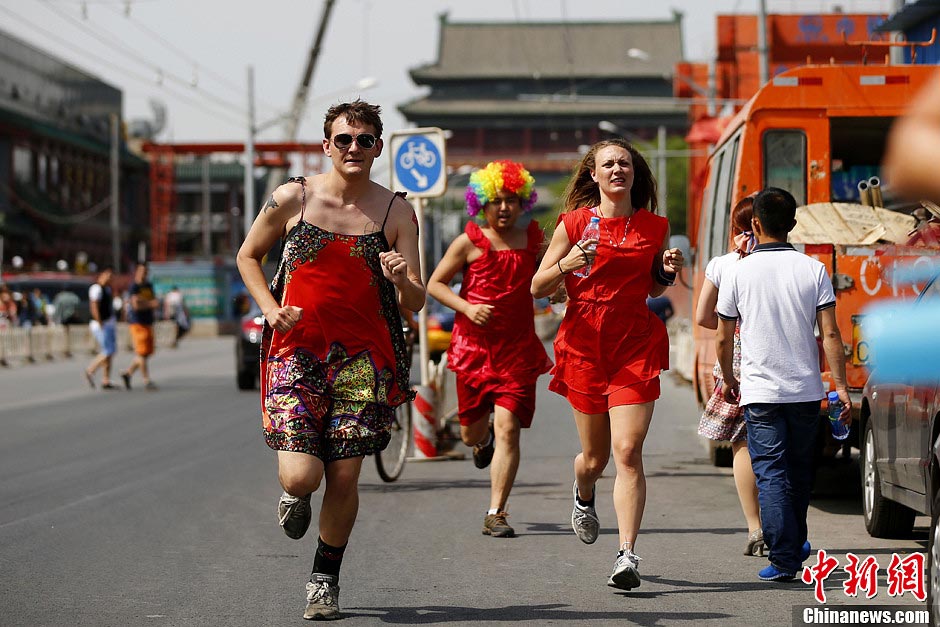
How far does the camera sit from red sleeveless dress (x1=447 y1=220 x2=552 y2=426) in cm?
857

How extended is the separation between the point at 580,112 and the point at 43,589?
296 feet

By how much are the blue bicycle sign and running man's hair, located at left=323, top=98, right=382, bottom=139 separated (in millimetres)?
7212

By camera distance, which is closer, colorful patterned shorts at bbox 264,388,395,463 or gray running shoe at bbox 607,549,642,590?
colorful patterned shorts at bbox 264,388,395,463

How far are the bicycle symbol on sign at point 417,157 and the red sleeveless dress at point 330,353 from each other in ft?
24.3

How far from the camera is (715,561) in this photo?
7.45m

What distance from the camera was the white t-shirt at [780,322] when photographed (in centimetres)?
660

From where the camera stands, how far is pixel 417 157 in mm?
13539

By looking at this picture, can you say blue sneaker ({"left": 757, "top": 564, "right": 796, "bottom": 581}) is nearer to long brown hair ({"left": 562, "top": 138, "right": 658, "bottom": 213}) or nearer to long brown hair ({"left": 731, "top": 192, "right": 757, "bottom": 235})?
long brown hair ({"left": 562, "top": 138, "right": 658, "bottom": 213})

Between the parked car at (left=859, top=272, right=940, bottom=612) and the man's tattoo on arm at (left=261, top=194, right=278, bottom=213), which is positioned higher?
the man's tattoo on arm at (left=261, top=194, right=278, bottom=213)

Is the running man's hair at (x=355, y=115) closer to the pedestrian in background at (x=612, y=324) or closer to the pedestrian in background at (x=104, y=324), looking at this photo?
the pedestrian in background at (x=612, y=324)

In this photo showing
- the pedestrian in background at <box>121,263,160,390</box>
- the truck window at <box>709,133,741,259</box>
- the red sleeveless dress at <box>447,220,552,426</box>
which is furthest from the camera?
the pedestrian in background at <box>121,263,160,390</box>

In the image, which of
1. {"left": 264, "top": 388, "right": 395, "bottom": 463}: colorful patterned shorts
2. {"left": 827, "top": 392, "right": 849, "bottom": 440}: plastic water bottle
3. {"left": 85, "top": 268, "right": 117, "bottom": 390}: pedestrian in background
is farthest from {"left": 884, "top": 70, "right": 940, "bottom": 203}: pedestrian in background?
{"left": 85, "top": 268, "right": 117, "bottom": 390}: pedestrian in background

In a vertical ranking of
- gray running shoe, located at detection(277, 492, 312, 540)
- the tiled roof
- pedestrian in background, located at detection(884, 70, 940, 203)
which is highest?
the tiled roof

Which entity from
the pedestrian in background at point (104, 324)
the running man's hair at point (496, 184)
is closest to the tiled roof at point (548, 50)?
the pedestrian in background at point (104, 324)
